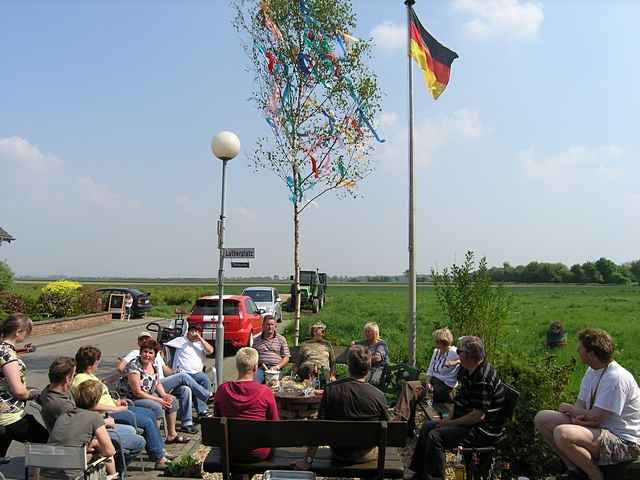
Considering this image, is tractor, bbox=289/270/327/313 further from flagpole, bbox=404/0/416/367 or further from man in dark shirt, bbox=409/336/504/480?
man in dark shirt, bbox=409/336/504/480

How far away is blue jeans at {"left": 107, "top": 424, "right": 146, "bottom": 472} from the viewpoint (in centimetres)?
483

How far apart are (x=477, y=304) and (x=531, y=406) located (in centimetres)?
339

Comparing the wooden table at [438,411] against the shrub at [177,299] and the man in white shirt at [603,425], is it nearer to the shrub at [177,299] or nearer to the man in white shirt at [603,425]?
the man in white shirt at [603,425]

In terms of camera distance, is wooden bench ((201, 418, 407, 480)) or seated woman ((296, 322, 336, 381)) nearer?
wooden bench ((201, 418, 407, 480))

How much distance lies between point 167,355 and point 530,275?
105021mm

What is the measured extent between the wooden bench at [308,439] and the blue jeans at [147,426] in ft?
4.33

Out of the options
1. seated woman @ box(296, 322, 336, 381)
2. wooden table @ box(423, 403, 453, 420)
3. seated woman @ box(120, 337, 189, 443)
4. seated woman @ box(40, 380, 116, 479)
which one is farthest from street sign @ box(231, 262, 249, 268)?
seated woman @ box(40, 380, 116, 479)

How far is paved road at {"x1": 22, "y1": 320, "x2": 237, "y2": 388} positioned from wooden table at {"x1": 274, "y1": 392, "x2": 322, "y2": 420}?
15.0ft

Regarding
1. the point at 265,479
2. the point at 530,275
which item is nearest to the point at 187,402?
the point at 265,479

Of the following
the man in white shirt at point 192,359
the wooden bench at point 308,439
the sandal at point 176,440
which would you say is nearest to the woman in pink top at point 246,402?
the wooden bench at point 308,439

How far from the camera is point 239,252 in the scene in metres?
8.69

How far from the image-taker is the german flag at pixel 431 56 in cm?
1023

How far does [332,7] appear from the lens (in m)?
12.3

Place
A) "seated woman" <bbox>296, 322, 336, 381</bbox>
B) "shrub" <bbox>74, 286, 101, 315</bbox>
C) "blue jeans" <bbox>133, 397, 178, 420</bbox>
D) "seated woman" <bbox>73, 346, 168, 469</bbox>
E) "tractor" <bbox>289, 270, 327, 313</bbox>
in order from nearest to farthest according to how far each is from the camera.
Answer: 1. "seated woman" <bbox>73, 346, 168, 469</bbox>
2. "blue jeans" <bbox>133, 397, 178, 420</bbox>
3. "seated woman" <bbox>296, 322, 336, 381</bbox>
4. "shrub" <bbox>74, 286, 101, 315</bbox>
5. "tractor" <bbox>289, 270, 327, 313</bbox>
